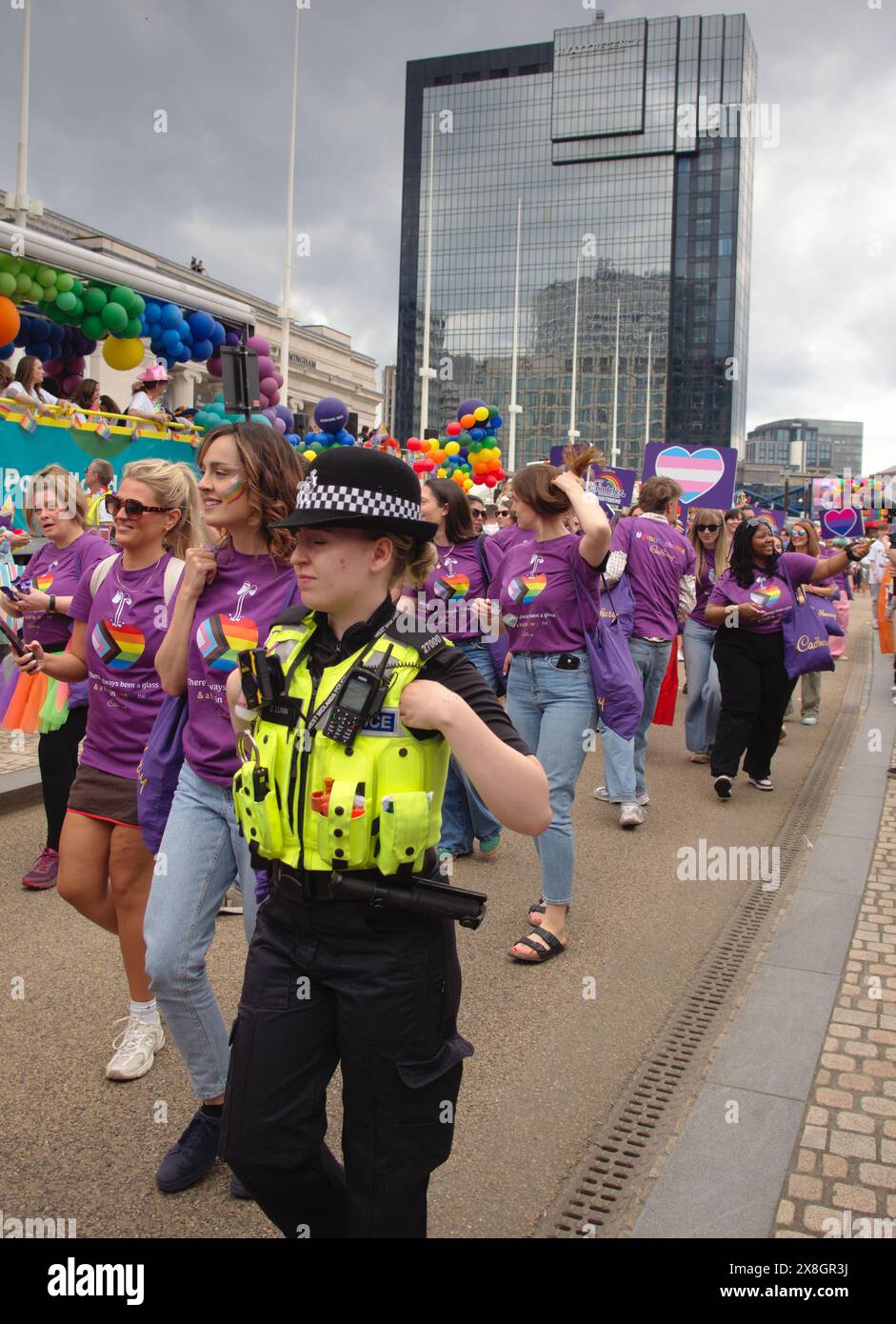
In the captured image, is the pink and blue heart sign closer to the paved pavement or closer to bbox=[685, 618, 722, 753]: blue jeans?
bbox=[685, 618, 722, 753]: blue jeans

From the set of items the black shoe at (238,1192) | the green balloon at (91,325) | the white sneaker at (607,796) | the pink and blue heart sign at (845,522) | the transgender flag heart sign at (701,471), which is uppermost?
the green balloon at (91,325)

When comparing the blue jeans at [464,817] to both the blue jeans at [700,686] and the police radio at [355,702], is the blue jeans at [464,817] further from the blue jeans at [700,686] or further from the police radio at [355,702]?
the police radio at [355,702]

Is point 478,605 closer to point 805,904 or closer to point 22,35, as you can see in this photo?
point 805,904

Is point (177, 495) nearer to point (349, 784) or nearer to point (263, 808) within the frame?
point (263, 808)

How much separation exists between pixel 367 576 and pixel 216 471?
97 centimetres

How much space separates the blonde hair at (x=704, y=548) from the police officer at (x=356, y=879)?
7.48 meters

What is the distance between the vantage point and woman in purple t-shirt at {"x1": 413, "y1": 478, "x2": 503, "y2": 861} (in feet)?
19.6

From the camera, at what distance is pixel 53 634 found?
5512 mm

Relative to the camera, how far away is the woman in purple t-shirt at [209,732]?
2.91 metres

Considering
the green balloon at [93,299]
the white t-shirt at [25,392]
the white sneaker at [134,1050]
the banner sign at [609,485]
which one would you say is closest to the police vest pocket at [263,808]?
the white sneaker at [134,1050]

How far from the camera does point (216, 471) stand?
9.82 ft

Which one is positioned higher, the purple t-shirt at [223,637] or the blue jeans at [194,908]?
the purple t-shirt at [223,637]

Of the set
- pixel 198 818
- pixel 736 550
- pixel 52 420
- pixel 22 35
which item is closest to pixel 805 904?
pixel 736 550

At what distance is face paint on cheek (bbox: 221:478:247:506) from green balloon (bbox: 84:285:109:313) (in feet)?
31.1
